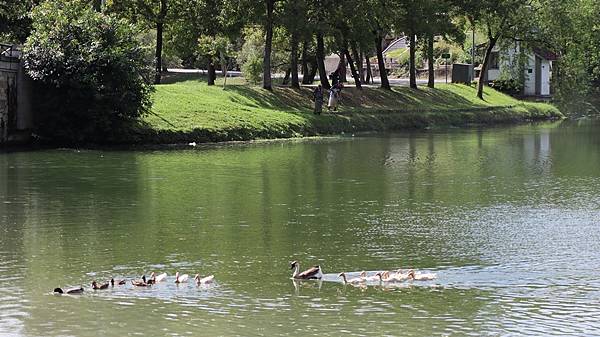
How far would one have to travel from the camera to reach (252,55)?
6994 centimetres

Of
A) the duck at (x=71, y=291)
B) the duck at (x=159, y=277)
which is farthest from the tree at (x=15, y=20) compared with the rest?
the duck at (x=71, y=291)

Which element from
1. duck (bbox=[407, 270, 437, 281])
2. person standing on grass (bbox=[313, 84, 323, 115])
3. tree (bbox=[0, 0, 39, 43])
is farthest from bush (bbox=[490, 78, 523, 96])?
duck (bbox=[407, 270, 437, 281])

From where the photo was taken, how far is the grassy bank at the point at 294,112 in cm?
4653

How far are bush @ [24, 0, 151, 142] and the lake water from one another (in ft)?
11.4

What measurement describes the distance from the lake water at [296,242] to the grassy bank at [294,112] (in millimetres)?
7060

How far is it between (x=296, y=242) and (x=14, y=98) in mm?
25230

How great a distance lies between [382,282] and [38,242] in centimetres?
744

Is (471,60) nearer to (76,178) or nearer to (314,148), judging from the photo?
(314,148)

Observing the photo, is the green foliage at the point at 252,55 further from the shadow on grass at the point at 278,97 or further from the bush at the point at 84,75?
the bush at the point at 84,75

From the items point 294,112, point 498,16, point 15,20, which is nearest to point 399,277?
point 15,20

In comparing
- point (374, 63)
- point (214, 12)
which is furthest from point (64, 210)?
point (374, 63)

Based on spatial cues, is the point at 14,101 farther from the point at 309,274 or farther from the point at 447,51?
the point at 447,51

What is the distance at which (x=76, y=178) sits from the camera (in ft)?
104

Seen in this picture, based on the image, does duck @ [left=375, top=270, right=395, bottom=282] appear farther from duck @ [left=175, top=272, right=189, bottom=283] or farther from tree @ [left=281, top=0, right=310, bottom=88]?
tree @ [left=281, top=0, right=310, bottom=88]
